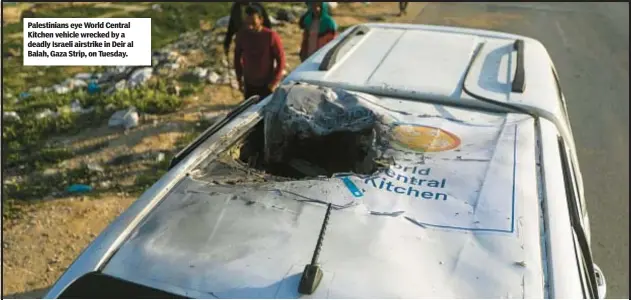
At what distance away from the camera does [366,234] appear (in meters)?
1.88

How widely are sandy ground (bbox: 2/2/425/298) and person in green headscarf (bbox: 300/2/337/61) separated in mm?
1621

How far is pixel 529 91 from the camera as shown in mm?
3068

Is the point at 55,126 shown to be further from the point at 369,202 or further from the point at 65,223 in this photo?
the point at 369,202

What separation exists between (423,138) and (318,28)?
3.73m

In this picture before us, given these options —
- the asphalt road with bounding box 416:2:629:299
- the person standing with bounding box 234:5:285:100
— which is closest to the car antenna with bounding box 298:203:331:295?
the asphalt road with bounding box 416:2:629:299

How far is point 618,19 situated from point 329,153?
12.0 m

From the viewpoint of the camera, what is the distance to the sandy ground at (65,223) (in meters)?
4.30

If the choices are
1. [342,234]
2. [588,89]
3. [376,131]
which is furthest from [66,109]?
[588,89]

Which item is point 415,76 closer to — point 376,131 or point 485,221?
point 376,131

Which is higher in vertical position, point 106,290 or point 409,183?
point 409,183

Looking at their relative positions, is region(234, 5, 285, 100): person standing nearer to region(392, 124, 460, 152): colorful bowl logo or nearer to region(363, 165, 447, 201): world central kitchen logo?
region(392, 124, 460, 152): colorful bowl logo
